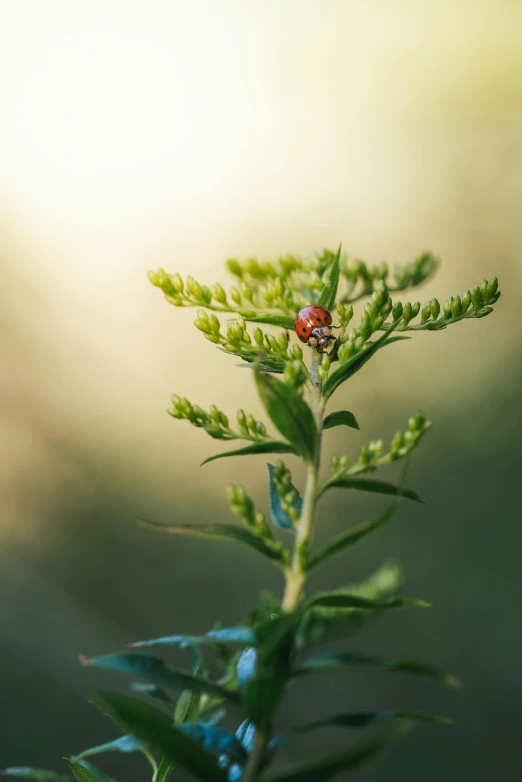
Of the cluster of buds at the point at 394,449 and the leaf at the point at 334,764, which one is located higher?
the cluster of buds at the point at 394,449

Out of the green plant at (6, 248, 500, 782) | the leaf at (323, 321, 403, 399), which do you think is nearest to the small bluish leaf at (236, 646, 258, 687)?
the green plant at (6, 248, 500, 782)

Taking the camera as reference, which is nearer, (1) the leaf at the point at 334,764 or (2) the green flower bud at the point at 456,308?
(1) the leaf at the point at 334,764

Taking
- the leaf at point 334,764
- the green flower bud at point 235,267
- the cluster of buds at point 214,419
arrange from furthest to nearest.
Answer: the green flower bud at point 235,267, the cluster of buds at point 214,419, the leaf at point 334,764

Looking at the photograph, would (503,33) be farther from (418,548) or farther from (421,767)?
(421,767)

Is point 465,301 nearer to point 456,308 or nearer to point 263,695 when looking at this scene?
point 456,308

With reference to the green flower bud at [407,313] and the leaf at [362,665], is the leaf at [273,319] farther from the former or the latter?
the leaf at [362,665]

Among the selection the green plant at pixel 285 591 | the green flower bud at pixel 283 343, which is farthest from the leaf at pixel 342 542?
the green flower bud at pixel 283 343

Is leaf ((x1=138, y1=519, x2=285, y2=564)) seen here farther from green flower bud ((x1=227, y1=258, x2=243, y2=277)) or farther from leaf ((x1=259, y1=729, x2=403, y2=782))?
green flower bud ((x1=227, y1=258, x2=243, y2=277))
